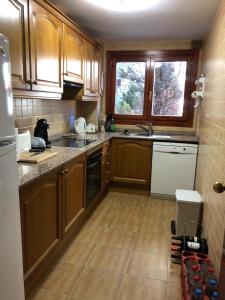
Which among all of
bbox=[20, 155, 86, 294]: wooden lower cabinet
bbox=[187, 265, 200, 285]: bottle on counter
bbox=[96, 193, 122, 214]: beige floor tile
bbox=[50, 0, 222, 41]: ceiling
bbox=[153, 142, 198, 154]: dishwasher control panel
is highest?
bbox=[50, 0, 222, 41]: ceiling

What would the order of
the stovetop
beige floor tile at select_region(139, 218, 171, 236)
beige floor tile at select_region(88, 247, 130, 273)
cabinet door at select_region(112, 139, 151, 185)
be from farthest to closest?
cabinet door at select_region(112, 139, 151, 185)
the stovetop
beige floor tile at select_region(139, 218, 171, 236)
beige floor tile at select_region(88, 247, 130, 273)

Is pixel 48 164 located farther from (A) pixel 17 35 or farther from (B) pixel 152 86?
(B) pixel 152 86

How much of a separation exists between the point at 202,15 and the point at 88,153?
1.90 metres

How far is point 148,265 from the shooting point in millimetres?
2074

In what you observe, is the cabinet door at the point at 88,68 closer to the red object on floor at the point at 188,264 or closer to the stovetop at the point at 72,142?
the stovetop at the point at 72,142

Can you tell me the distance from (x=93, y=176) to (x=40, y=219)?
1.24m

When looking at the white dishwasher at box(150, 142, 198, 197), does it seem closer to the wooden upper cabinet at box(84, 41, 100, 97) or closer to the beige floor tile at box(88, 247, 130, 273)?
the wooden upper cabinet at box(84, 41, 100, 97)

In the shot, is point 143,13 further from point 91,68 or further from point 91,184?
point 91,184

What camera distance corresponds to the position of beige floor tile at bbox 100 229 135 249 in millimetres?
2365

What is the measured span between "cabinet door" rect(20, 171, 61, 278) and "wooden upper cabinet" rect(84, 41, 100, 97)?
1.70 m

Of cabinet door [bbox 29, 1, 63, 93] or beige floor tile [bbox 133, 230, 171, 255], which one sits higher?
cabinet door [bbox 29, 1, 63, 93]

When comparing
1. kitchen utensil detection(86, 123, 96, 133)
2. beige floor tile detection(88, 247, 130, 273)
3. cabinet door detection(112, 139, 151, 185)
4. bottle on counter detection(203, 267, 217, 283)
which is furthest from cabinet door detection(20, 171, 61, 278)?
kitchen utensil detection(86, 123, 96, 133)

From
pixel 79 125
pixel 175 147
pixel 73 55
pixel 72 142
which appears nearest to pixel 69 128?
pixel 79 125

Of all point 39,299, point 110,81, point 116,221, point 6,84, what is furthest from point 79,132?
point 6,84
